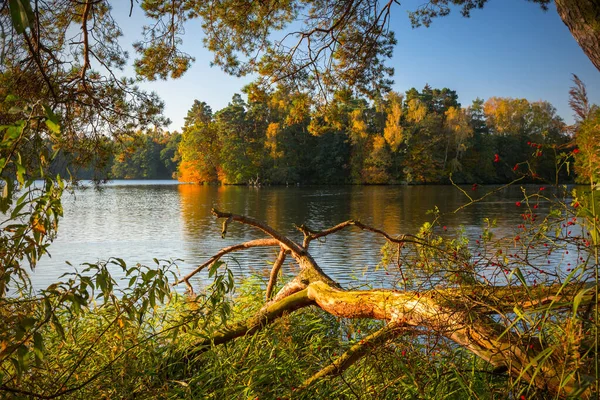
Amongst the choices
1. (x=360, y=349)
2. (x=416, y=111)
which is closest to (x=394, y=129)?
(x=416, y=111)

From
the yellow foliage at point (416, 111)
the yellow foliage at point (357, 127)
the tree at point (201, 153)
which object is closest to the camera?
the yellow foliage at point (416, 111)

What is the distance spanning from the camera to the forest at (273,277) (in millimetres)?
1975

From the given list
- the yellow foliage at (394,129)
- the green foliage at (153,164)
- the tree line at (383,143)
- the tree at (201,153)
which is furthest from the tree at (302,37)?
the green foliage at (153,164)

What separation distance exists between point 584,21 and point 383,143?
51.1 m

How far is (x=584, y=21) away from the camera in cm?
301

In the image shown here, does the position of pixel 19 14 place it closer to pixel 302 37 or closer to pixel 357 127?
pixel 302 37

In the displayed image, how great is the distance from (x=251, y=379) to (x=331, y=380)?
0.54 m

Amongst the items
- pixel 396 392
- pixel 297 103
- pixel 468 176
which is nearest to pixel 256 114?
pixel 468 176

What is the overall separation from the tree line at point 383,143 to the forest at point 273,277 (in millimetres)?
43777

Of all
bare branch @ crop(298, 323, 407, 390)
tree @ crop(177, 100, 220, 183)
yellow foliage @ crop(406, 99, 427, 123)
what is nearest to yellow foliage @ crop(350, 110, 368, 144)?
yellow foliage @ crop(406, 99, 427, 123)

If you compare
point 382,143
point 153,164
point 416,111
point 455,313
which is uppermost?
point 416,111

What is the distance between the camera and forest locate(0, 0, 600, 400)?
1975 millimetres

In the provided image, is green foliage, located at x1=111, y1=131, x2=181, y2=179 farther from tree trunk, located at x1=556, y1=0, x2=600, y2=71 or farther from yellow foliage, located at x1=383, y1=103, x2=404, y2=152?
tree trunk, located at x1=556, y1=0, x2=600, y2=71

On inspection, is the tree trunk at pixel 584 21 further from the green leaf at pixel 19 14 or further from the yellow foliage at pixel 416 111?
the yellow foliage at pixel 416 111
